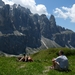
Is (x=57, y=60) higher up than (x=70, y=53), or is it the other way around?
(x=57, y=60)

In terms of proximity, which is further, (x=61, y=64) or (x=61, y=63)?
(x=61, y=63)

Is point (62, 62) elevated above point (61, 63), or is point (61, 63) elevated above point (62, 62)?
point (62, 62)

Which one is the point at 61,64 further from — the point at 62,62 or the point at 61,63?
the point at 62,62

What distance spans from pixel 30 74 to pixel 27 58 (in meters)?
14.8

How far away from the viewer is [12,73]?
24953 mm

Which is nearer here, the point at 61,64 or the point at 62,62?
the point at 61,64

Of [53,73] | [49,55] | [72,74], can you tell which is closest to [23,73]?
[53,73]

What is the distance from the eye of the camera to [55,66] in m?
30.0

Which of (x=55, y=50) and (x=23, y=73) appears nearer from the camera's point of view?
(x=23, y=73)

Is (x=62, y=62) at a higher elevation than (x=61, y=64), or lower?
higher

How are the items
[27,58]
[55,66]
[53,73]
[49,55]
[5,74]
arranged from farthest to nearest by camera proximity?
1. [49,55]
2. [27,58]
3. [55,66]
4. [53,73]
5. [5,74]

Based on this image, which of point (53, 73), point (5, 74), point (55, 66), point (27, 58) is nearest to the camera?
point (5, 74)

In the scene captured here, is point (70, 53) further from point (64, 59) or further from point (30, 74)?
point (30, 74)

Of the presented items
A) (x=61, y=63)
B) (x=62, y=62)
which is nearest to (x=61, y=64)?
(x=61, y=63)
